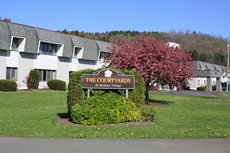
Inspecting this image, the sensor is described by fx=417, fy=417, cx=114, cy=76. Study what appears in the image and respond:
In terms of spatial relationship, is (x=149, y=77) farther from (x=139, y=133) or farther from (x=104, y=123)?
(x=139, y=133)

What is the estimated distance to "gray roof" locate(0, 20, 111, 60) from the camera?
134 feet

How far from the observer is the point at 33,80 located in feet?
144

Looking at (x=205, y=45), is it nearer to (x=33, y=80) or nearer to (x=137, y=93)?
(x=33, y=80)

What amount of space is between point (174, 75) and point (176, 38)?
106928mm

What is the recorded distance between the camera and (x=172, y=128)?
562 inches

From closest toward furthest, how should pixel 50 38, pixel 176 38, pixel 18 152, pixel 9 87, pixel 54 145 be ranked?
1. pixel 18 152
2. pixel 54 145
3. pixel 9 87
4. pixel 50 38
5. pixel 176 38

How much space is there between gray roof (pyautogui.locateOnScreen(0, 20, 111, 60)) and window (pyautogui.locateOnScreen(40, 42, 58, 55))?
0.87 meters

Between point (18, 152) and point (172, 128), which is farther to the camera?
point (172, 128)

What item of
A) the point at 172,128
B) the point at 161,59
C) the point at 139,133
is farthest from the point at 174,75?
the point at 139,133

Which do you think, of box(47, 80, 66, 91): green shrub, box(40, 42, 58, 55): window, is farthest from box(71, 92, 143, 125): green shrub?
box(40, 42, 58, 55): window

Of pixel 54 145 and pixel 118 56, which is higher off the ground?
pixel 118 56

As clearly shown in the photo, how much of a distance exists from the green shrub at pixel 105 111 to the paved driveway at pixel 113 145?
11.8ft

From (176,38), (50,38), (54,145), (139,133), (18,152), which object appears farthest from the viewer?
(176,38)

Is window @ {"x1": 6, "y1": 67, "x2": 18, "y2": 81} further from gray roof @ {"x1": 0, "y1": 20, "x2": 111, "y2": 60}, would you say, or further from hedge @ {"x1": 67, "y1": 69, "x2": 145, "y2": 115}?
hedge @ {"x1": 67, "y1": 69, "x2": 145, "y2": 115}
